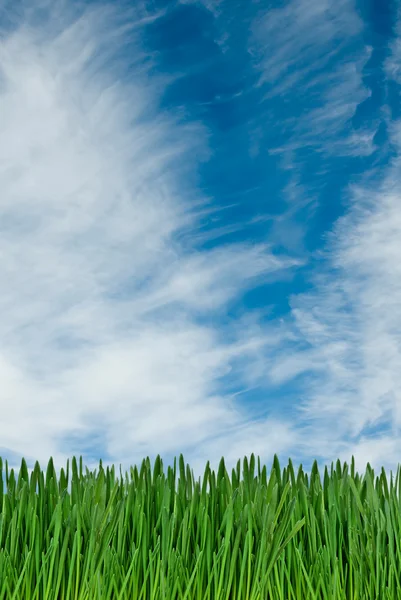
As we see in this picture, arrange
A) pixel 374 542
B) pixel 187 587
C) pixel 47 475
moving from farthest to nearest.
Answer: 1. pixel 47 475
2. pixel 374 542
3. pixel 187 587

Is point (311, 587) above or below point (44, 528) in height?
below

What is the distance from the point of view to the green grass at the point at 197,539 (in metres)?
2.71

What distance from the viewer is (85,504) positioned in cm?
291

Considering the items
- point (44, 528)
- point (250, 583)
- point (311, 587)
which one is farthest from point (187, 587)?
point (44, 528)

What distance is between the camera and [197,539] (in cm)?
282

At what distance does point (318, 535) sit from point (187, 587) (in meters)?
0.59

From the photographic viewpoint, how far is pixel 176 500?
116 inches

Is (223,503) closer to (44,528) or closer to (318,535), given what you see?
(318,535)

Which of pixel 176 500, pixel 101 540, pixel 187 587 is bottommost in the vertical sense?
pixel 187 587

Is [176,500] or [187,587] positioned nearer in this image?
[187,587]

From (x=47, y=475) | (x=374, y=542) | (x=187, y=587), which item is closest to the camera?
(x=187, y=587)

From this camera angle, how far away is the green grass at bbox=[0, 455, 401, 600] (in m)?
2.71

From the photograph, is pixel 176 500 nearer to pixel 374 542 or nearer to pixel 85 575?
pixel 85 575

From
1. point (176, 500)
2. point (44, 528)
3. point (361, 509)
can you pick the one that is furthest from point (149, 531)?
point (361, 509)
